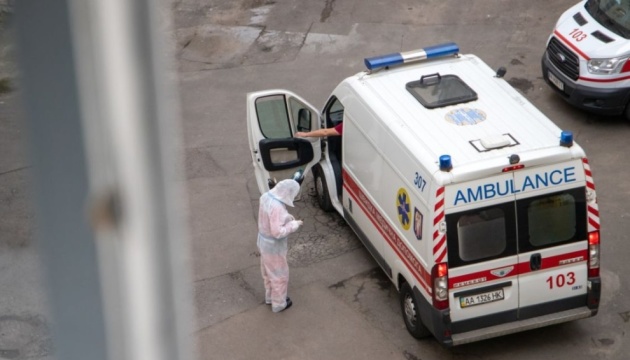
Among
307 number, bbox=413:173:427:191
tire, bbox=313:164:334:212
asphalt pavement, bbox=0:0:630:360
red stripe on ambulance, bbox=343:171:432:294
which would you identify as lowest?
asphalt pavement, bbox=0:0:630:360

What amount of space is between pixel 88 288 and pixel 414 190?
23.9 feet

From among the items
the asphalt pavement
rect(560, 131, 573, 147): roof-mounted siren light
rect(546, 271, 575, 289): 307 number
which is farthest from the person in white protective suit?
rect(560, 131, 573, 147): roof-mounted siren light

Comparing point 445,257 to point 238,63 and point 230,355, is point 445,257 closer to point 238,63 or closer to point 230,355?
point 230,355

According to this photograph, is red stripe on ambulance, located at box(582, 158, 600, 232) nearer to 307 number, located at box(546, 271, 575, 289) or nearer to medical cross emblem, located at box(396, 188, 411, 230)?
307 number, located at box(546, 271, 575, 289)

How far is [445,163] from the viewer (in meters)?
7.78

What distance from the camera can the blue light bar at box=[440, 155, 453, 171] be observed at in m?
7.77

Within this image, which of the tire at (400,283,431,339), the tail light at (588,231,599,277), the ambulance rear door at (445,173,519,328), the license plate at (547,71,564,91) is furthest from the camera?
the license plate at (547,71,564,91)

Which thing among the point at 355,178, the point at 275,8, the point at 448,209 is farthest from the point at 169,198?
the point at 275,8

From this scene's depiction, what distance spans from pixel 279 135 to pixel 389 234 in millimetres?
1957

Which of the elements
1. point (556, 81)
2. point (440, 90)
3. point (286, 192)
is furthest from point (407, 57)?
point (556, 81)

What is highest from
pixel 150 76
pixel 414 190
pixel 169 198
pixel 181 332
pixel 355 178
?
pixel 150 76

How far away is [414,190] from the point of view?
8.31 m

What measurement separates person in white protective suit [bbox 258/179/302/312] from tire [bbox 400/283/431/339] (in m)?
1.05

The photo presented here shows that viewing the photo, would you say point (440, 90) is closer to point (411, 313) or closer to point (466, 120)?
point (466, 120)
